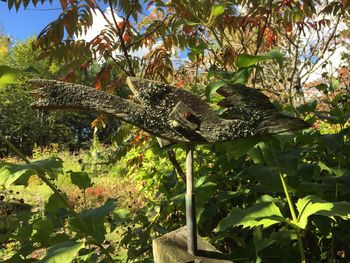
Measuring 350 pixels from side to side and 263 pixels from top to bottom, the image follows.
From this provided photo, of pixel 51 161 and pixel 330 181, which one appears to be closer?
pixel 51 161

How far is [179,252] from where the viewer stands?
3.18 ft

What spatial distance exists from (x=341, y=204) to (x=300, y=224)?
0.44 ft

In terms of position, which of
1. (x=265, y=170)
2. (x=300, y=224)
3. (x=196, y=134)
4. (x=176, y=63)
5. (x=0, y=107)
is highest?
(x=0, y=107)

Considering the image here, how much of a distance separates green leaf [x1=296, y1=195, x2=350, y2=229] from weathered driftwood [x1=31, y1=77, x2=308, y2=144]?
0.20 metres

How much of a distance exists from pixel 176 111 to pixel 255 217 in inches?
14.1

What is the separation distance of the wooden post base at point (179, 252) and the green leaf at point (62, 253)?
208 millimetres

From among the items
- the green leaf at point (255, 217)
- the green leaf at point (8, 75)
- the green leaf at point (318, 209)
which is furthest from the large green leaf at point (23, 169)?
the green leaf at point (318, 209)

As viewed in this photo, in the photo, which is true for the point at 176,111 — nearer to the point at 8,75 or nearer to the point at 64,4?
the point at 8,75

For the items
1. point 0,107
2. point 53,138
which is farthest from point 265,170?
point 53,138

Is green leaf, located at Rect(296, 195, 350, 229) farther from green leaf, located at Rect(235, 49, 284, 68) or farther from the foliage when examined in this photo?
green leaf, located at Rect(235, 49, 284, 68)

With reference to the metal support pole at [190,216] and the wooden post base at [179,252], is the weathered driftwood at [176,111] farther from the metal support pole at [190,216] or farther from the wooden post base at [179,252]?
the wooden post base at [179,252]

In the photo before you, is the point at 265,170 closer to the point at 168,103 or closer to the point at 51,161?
the point at 168,103

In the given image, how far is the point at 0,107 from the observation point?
79.5 feet

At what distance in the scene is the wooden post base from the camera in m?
0.95
